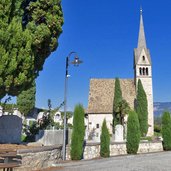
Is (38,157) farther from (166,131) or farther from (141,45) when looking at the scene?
(141,45)

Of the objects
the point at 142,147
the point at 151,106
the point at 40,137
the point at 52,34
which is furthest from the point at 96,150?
the point at 151,106

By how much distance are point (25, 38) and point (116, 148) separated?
37.6 ft

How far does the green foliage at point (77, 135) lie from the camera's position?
15.5m

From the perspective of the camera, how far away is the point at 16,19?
536 inches

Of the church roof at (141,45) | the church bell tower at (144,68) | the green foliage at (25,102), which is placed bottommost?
the green foliage at (25,102)

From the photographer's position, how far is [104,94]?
51.1 metres

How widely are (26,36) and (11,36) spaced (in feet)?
2.48

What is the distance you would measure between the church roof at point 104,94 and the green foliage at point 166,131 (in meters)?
23.5

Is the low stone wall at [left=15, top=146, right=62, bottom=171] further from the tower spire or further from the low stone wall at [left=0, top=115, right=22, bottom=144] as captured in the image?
the tower spire

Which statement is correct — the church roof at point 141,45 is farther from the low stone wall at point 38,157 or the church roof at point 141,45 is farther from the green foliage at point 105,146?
the low stone wall at point 38,157

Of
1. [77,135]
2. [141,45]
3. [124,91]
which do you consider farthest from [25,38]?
[141,45]

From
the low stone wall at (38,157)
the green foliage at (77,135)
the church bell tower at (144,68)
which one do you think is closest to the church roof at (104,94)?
the church bell tower at (144,68)

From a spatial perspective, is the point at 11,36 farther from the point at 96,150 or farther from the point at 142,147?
the point at 142,147

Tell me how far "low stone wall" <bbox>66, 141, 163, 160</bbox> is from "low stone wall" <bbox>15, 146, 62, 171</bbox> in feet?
8.70
